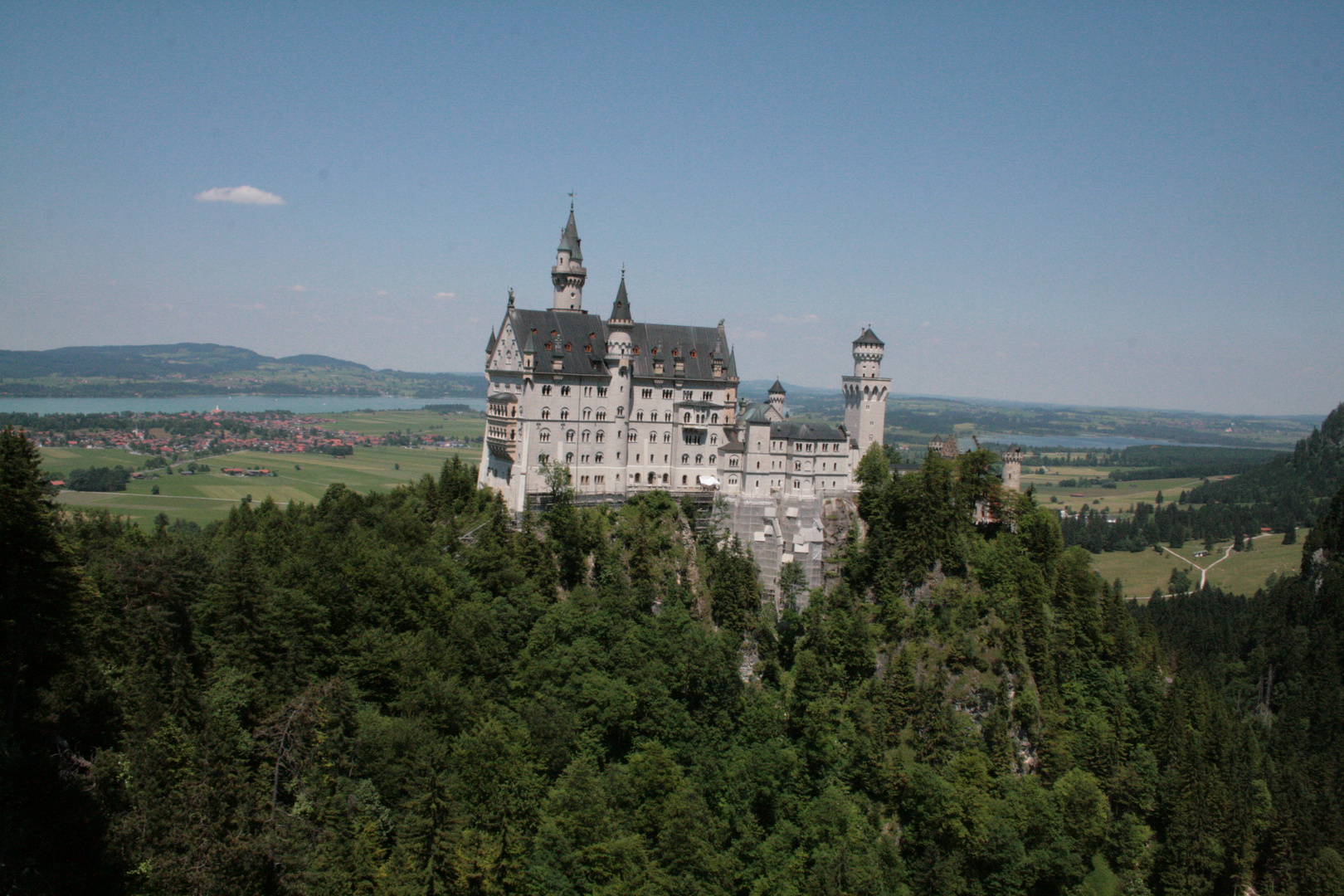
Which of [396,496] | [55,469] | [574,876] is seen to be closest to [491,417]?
[396,496]

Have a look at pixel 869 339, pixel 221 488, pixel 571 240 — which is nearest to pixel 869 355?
pixel 869 339

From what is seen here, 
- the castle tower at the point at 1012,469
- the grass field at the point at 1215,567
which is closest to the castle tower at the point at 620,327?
the castle tower at the point at 1012,469

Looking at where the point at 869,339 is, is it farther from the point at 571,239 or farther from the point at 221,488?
the point at 221,488

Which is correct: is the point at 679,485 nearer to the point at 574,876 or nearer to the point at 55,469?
the point at 574,876

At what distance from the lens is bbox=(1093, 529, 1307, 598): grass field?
509ft

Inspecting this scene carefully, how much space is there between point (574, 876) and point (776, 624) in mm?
30297

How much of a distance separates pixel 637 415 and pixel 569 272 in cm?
1458

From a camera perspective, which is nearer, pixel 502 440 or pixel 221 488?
pixel 502 440

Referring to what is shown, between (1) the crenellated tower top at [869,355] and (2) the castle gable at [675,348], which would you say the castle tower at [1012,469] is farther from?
(2) the castle gable at [675,348]

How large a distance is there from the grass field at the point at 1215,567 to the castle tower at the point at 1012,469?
7751 cm

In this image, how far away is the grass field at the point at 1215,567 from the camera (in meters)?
155

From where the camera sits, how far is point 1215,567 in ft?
549

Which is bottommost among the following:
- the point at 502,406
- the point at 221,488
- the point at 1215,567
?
the point at 1215,567

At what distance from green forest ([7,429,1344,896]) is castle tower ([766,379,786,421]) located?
8.63 metres
